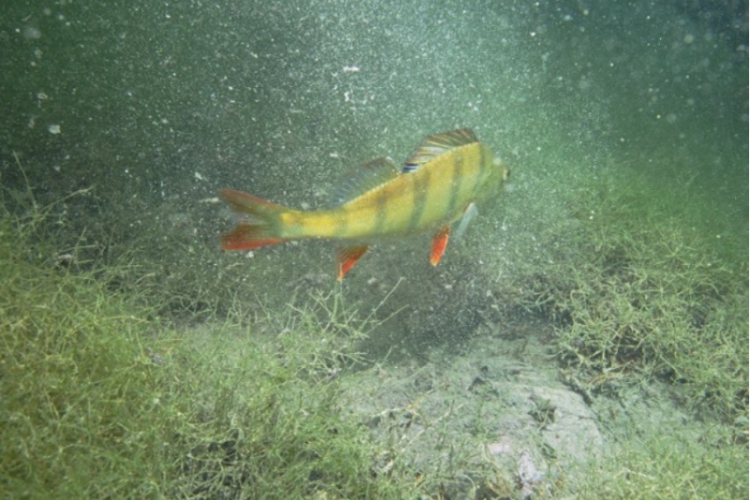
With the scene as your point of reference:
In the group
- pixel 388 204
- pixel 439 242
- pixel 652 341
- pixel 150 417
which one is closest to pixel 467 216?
pixel 439 242

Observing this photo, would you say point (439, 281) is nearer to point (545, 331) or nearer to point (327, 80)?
point (545, 331)

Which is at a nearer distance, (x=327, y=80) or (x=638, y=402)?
(x=638, y=402)

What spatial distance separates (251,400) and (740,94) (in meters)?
27.2

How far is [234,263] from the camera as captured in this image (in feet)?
16.9

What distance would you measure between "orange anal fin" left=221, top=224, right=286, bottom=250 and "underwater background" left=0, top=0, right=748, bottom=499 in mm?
603

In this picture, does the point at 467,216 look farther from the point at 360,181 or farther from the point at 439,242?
the point at 360,181

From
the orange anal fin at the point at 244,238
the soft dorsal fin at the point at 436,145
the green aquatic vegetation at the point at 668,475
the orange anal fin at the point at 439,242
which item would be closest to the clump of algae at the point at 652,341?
the green aquatic vegetation at the point at 668,475

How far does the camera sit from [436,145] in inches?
125

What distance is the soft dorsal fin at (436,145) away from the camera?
307 cm

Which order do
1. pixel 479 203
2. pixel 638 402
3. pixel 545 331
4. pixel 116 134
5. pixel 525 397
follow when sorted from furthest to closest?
pixel 116 134, pixel 545 331, pixel 638 402, pixel 525 397, pixel 479 203

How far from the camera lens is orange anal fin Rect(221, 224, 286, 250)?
2.58m

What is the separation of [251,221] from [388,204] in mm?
750

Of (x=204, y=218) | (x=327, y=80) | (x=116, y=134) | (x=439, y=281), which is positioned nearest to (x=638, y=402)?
(x=439, y=281)

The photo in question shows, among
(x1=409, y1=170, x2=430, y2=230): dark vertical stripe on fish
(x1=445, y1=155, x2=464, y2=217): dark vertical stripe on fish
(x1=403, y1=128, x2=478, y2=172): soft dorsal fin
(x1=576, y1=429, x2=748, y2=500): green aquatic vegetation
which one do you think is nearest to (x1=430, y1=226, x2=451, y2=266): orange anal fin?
(x1=445, y1=155, x2=464, y2=217): dark vertical stripe on fish
